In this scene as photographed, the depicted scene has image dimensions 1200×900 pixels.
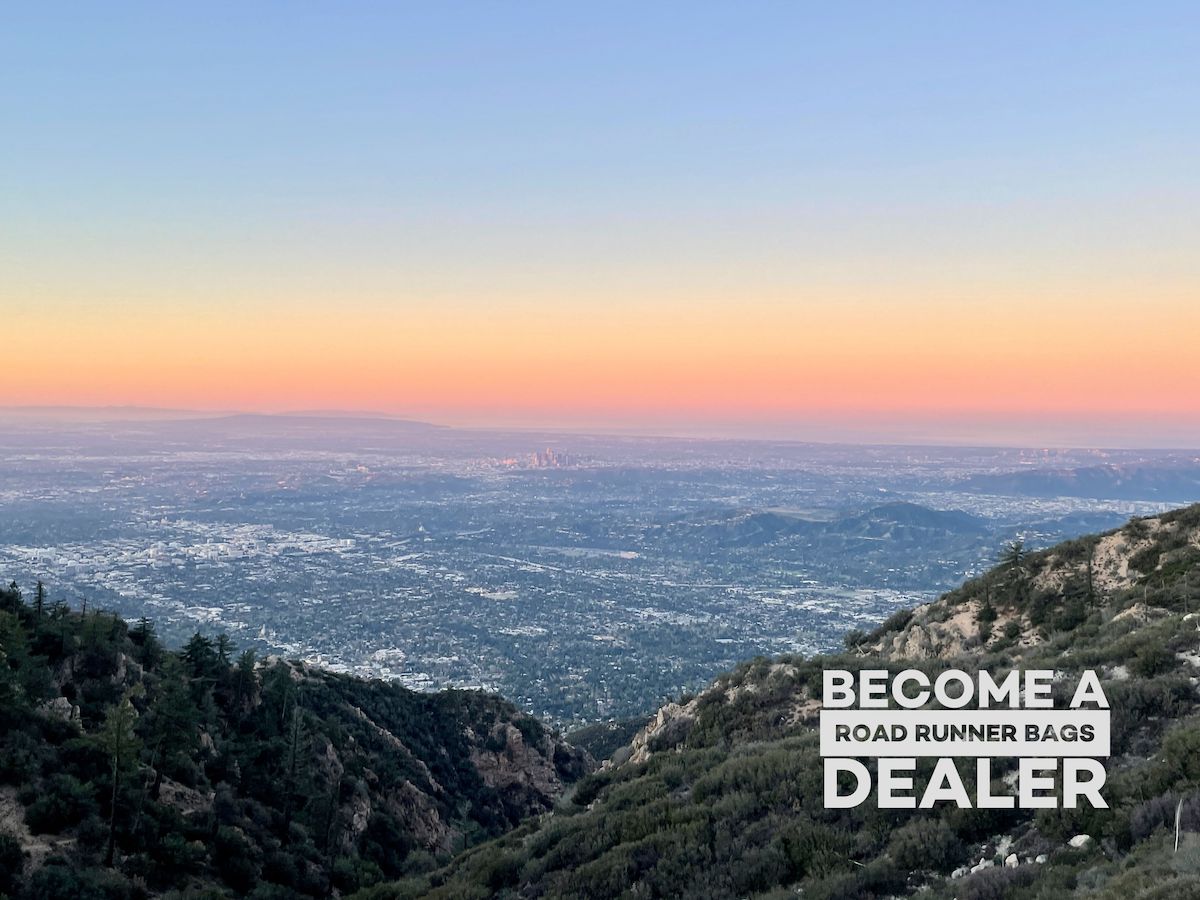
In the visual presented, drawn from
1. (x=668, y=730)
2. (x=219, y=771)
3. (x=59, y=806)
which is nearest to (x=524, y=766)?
(x=219, y=771)

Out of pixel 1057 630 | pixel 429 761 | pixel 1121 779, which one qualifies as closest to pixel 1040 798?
pixel 1121 779

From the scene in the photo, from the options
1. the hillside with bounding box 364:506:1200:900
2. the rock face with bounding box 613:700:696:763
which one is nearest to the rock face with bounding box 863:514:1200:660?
the hillside with bounding box 364:506:1200:900

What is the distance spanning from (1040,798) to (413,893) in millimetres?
12155

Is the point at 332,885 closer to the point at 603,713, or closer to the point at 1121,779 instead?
the point at 1121,779

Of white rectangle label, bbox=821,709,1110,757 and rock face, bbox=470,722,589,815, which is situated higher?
white rectangle label, bbox=821,709,1110,757

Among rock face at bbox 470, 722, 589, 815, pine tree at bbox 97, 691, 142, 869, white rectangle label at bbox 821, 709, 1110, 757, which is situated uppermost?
white rectangle label at bbox 821, 709, 1110, 757

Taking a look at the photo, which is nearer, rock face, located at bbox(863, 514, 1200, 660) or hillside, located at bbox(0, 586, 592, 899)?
hillside, located at bbox(0, 586, 592, 899)

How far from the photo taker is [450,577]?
15712 cm

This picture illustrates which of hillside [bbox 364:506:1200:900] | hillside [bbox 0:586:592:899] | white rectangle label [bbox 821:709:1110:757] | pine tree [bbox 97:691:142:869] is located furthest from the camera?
pine tree [bbox 97:691:142:869]

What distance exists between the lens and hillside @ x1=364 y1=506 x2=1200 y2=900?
28.5 ft

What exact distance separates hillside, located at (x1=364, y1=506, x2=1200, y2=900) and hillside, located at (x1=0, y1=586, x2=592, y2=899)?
684 cm

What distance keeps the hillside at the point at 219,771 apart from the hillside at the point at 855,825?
6.84m

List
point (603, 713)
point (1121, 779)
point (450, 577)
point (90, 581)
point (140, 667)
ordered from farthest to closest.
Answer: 1. point (450, 577)
2. point (90, 581)
3. point (603, 713)
4. point (140, 667)
5. point (1121, 779)

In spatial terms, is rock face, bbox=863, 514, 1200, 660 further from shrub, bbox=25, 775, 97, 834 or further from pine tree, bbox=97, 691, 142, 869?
shrub, bbox=25, 775, 97, 834
